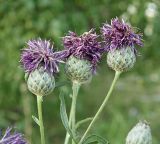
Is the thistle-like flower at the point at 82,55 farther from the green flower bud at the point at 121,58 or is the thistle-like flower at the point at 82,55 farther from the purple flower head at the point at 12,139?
the purple flower head at the point at 12,139

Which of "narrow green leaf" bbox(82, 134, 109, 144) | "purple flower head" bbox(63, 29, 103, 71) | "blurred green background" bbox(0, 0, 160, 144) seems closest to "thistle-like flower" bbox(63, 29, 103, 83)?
"purple flower head" bbox(63, 29, 103, 71)

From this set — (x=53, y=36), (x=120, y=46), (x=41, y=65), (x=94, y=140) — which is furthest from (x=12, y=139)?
(x=53, y=36)

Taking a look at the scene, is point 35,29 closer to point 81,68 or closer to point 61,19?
point 61,19

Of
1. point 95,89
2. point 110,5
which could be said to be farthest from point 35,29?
point 95,89

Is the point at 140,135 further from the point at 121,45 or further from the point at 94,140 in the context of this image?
the point at 121,45

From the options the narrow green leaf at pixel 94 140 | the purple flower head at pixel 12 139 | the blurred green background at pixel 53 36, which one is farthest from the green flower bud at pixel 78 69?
the blurred green background at pixel 53 36

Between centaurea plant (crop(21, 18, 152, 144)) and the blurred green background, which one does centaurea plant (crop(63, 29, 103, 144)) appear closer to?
centaurea plant (crop(21, 18, 152, 144))
